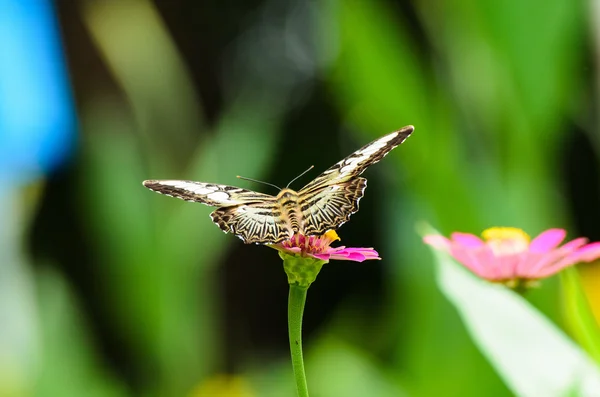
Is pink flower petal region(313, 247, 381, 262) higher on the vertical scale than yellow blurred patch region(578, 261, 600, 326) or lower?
higher

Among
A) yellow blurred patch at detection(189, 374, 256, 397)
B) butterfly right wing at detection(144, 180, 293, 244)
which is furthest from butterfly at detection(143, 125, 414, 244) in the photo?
yellow blurred patch at detection(189, 374, 256, 397)

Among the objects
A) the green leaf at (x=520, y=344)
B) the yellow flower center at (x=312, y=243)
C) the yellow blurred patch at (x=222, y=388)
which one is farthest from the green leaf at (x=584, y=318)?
the yellow blurred patch at (x=222, y=388)

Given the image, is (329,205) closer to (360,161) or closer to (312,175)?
(360,161)

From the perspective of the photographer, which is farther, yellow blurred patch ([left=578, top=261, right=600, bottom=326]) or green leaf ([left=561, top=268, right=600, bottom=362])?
yellow blurred patch ([left=578, top=261, right=600, bottom=326])

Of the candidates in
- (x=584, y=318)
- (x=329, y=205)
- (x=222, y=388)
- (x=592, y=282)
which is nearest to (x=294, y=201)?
(x=329, y=205)

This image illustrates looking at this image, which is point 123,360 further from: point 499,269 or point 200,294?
point 499,269

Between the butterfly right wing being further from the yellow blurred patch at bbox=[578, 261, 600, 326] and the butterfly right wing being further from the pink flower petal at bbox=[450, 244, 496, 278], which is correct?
the yellow blurred patch at bbox=[578, 261, 600, 326]
